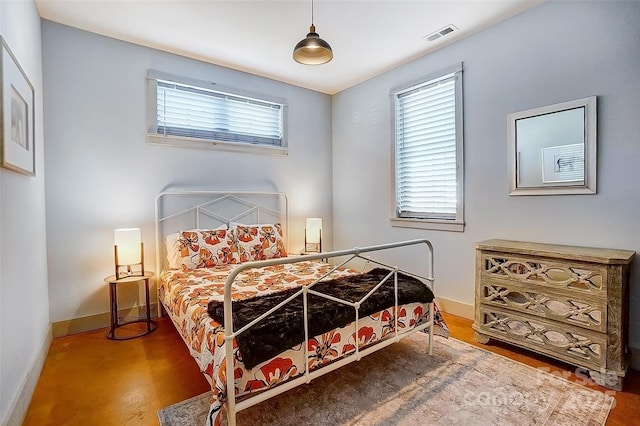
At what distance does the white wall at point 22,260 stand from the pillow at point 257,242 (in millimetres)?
1609

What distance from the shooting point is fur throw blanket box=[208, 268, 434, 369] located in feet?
4.99

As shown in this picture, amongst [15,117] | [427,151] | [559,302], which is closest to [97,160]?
[15,117]

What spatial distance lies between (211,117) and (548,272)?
3587 millimetres

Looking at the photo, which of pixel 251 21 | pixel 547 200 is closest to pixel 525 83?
pixel 547 200

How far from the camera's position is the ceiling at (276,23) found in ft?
8.47

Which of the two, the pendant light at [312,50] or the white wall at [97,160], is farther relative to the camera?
the white wall at [97,160]

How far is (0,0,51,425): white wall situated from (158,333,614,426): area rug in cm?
80

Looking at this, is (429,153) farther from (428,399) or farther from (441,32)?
(428,399)

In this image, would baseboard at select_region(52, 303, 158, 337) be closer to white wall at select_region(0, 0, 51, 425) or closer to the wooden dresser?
white wall at select_region(0, 0, 51, 425)

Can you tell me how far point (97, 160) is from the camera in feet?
9.91

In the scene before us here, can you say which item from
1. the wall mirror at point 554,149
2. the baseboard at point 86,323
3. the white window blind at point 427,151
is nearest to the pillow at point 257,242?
the baseboard at point 86,323

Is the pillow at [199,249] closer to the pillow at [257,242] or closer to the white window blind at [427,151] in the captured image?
the pillow at [257,242]

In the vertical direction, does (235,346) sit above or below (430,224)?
below

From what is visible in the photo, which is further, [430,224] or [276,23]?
[430,224]
